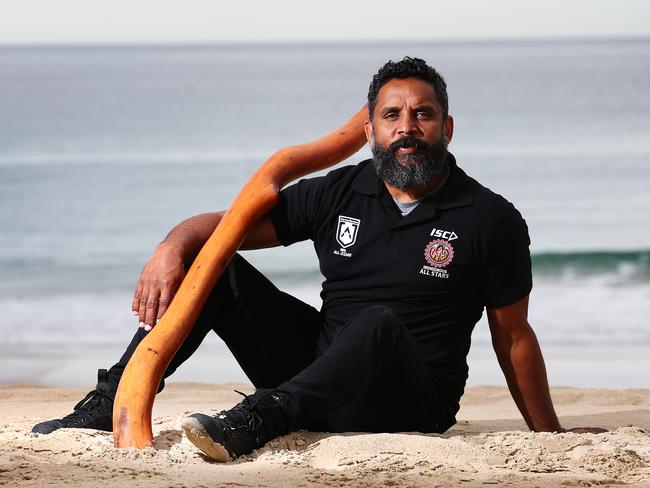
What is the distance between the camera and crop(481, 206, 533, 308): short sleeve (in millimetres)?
3551

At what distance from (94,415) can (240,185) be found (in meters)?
13.8

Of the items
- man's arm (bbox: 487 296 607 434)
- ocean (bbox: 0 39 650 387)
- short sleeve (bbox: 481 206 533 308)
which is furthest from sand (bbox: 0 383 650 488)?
ocean (bbox: 0 39 650 387)

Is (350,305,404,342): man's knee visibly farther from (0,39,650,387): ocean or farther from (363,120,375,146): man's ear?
(0,39,650,387): ocean

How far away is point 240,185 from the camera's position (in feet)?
57.0

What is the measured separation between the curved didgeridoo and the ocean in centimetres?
270

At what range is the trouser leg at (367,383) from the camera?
3.26 meters

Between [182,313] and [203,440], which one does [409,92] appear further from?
[203,440]

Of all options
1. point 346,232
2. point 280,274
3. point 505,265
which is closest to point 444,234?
point 505,265

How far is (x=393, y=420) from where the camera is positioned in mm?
3557

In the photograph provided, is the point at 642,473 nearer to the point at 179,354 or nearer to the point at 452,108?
the point at 179,354

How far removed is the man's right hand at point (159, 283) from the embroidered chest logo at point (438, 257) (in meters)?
0.74

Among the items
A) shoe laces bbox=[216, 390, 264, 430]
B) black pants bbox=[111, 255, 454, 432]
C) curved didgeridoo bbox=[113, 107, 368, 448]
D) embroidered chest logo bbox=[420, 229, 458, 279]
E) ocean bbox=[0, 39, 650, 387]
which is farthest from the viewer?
ocean bbox=[0, 39, 650, 387]

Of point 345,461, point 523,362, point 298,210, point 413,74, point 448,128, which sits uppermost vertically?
point 413,74

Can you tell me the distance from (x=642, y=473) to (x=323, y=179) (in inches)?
51.4
